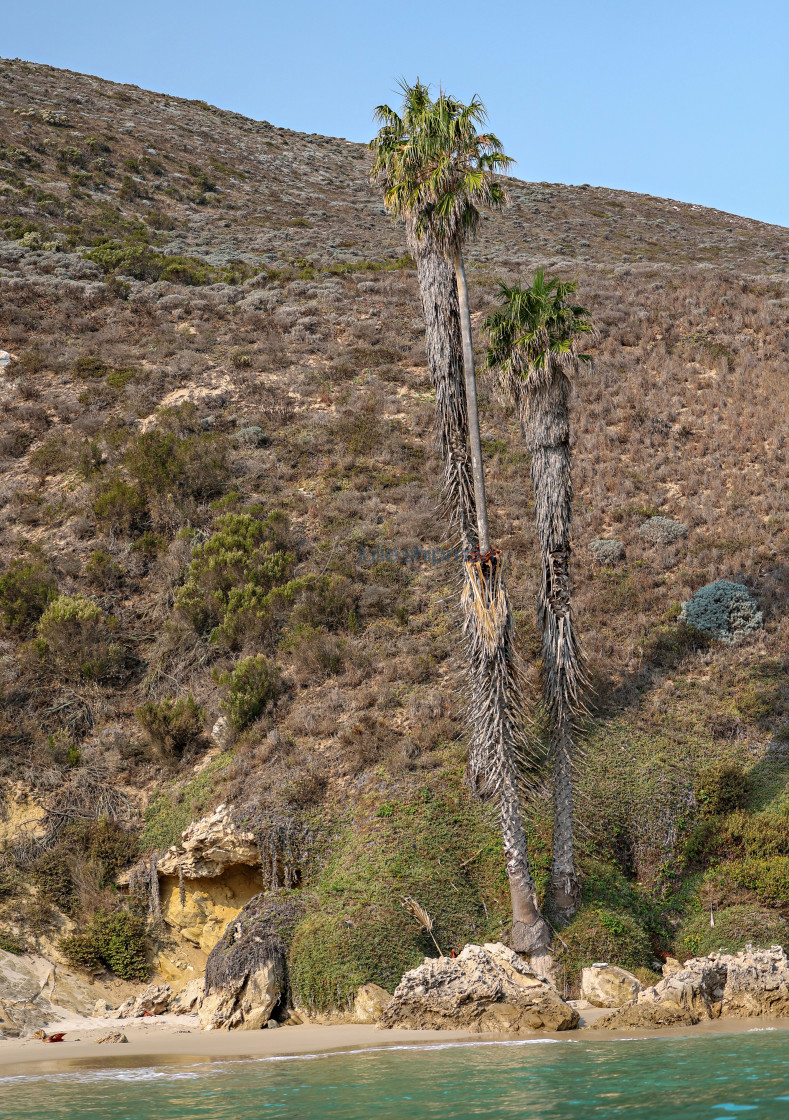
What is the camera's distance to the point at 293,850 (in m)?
15.6

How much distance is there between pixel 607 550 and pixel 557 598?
8565mm

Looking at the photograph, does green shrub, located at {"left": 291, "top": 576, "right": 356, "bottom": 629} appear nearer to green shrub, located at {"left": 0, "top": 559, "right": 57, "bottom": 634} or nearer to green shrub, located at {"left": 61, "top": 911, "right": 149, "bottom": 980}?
green shrub, located at {"left": 0, "top": 559, "right": 57, "bottom": 634}

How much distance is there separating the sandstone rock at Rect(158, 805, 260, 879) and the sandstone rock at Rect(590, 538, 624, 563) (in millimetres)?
11853

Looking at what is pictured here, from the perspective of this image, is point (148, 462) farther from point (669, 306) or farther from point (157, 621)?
point (669, 306)

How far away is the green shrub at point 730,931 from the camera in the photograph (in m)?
13.6

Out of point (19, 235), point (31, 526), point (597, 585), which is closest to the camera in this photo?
point (597, 585)

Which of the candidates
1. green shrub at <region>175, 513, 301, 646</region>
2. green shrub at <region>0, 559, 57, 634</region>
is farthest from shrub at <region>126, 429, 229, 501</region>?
green shrub at <region>0, 559, 57, 634</region>

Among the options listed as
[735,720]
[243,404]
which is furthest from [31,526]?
[735,720]

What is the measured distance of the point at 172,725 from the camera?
18562 millimetres

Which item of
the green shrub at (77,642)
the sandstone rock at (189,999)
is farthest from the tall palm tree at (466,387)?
the green shrub at (77,642)

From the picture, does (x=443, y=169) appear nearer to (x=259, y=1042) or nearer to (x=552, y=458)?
(x=552, y=458)

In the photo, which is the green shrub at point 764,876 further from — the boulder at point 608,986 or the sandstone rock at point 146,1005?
the sandstone rock at point 146,1005

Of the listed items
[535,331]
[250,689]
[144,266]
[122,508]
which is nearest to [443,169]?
[535,331]

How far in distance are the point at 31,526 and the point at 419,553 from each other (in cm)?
1122
